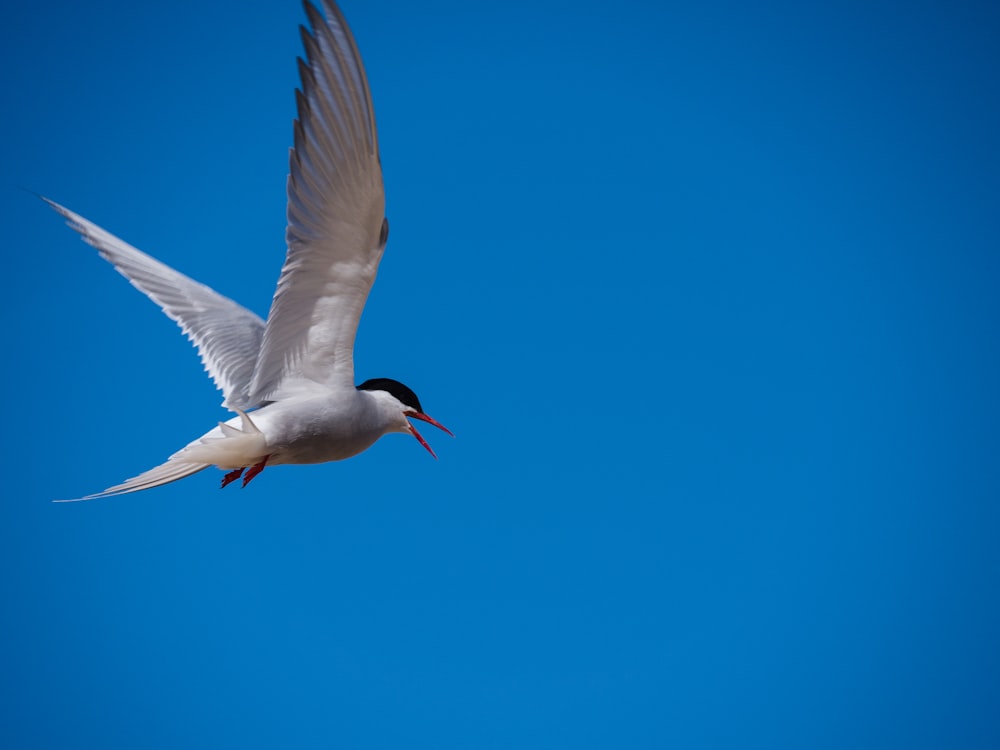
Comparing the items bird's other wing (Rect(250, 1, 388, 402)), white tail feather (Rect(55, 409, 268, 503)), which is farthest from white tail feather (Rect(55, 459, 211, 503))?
bird's other wing (Rect(250, 1, 388, 402))

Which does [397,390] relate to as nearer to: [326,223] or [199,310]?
[326,223]

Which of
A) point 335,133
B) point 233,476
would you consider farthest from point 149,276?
point 335,133

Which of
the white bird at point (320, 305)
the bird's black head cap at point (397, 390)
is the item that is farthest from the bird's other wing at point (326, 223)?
the bird's black head cap at point (397, 390)

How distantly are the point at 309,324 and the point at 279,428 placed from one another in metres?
0.29

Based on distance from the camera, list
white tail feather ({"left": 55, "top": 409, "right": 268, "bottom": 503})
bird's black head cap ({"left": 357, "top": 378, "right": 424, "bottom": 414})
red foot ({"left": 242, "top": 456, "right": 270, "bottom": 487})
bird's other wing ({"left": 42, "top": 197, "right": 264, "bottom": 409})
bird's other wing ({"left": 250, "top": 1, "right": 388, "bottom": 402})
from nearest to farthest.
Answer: bird's other wing ({"left": 250, "top": 1, "right": 388, "bottom": 402}) → white tail feather ({"left": 55, "top": 409, "right": 268, "bottom": 503}) → red foot ({"left": 242, "top": 456, "right": 270, "bottom": 487}) → bird's black head cap ({"left": 357, "top": 378, "right": 424, "bottom": 414}) → bird's other wing ({"left": 42, "top": 197, "right": 264, "bottom": 409})

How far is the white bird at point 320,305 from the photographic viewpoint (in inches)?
64.5

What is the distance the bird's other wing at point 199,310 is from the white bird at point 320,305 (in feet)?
0.04

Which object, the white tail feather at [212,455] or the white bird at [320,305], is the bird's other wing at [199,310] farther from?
the white tail feather at [212,455]

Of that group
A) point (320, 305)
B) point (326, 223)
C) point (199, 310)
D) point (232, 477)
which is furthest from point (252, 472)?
point (199, 310)

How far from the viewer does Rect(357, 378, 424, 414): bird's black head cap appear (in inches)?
93.5

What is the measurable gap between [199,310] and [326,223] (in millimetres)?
1112

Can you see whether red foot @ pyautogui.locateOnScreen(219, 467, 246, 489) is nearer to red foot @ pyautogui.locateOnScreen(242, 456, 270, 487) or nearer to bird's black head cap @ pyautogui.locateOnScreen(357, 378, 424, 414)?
red foot @ pyautogui.locateOnScreen(242, 456, 270, 487)

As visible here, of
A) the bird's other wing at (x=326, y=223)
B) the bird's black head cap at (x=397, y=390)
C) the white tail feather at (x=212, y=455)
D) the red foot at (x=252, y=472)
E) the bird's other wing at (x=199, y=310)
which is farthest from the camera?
the bird's other wing at (x=199, y=310)

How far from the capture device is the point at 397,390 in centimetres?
238
